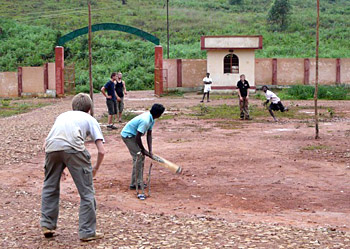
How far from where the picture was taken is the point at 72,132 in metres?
6.33

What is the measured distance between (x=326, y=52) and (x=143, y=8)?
27.2 meters

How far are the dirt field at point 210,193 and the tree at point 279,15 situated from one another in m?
41.0

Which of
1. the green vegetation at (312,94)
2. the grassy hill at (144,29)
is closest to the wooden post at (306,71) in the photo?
the green vegetation at (312,94)

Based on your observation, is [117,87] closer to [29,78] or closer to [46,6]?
[29,78]

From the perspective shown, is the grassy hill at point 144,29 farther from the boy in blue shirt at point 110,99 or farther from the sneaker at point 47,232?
the sneaker at point 47,232

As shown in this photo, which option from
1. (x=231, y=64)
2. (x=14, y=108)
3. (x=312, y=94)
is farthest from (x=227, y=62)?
(x=14, y=108)

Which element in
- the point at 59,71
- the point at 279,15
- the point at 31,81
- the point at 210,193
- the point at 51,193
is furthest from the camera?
the point at 279,15

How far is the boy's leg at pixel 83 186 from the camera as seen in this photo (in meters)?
6.31

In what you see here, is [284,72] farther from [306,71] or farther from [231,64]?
[231,64]

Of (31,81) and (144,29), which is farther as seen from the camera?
(144,29)

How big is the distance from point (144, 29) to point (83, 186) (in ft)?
169

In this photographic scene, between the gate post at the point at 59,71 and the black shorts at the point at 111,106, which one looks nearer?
the black shorts at the point at 111,106

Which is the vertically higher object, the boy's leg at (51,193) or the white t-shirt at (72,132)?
the white t-shirt at (72,132)

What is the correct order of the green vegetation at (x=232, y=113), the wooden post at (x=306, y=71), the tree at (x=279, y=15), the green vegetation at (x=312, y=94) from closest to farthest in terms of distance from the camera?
the green vegetation at (x=232, y=113), the green vegetation at (x=312, y=94), the wooden post at (x=306, y=71), the tree at (x=279, y=15)
